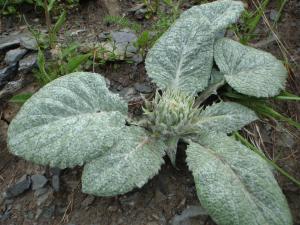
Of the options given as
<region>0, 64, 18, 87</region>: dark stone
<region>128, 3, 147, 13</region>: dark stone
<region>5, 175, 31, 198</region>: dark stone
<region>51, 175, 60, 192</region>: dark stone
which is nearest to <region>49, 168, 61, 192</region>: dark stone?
<region>51, 175, 60, 192</region>: dark stone

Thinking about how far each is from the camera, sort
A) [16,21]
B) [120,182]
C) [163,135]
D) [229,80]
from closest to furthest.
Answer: [120,182] → [163,135] → [229,80] → [16,21]

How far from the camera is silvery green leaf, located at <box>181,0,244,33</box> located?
2.18 m

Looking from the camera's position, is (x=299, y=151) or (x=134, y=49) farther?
(x=134, y=49)

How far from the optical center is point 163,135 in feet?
6.29

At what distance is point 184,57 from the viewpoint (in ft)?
7.13

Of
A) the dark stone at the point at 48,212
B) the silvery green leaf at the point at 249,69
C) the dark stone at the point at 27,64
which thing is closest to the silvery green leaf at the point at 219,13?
the silvery green leaf at the point at 249,69

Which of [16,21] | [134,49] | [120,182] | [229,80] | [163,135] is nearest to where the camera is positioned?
[120,182]

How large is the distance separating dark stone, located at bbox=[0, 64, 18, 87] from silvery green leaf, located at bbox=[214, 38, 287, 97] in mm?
1090

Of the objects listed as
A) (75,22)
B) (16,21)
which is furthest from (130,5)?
(16,21)

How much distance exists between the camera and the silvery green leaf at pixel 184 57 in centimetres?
214

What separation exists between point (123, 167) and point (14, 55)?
3.55 feet

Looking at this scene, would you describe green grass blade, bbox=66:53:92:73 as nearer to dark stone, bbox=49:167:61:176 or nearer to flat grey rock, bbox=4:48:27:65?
flat grey rock, bbox=4:48:27:65

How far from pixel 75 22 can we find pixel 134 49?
0.48m

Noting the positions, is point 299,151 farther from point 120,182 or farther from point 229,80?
point 120,182
